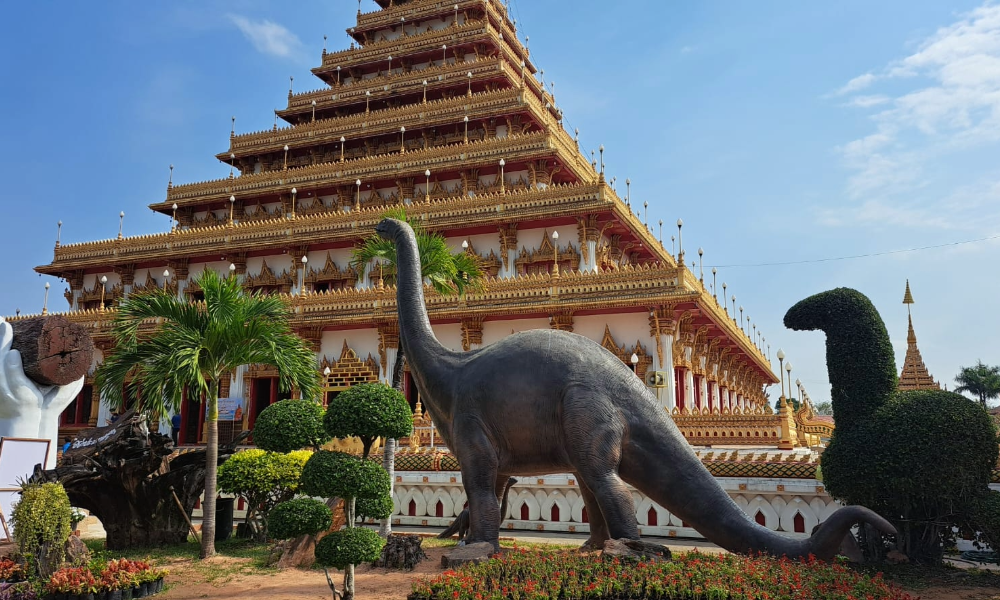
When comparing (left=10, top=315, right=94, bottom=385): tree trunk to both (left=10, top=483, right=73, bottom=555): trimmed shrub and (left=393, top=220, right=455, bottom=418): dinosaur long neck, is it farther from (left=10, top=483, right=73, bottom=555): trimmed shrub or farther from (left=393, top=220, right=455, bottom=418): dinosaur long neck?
(left=393, top=220, right=455, bottom=418): dinosaur long neck

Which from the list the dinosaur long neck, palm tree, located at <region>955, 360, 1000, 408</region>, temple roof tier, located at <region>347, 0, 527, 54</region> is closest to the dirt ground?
the dinosaur long neck

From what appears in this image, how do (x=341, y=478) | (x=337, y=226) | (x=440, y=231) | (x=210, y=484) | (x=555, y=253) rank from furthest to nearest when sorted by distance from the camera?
(x=337, y=226), (x=440, y=231), (x=555, y=253), (x=210, y=484), (x=341, y=478)

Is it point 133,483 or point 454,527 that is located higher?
point 133,483

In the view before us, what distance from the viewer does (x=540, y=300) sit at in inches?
895

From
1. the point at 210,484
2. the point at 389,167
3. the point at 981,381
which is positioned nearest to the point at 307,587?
the point at 210,484

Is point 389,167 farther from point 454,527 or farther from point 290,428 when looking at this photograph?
point 290,428

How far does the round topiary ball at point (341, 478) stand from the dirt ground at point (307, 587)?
1347 mm

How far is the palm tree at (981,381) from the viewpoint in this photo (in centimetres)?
7575

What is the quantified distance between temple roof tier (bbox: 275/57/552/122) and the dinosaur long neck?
25.2m

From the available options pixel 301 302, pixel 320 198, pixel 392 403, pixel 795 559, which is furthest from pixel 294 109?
pixel 795 559

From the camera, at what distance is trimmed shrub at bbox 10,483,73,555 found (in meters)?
8.49

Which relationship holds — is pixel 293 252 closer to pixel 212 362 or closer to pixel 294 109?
pixel 294 109

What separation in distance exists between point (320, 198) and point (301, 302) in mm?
8130

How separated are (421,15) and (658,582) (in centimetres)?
3682
